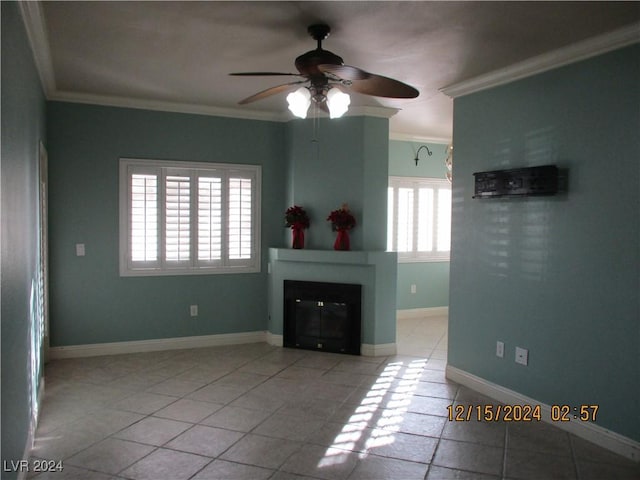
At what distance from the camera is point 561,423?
322cm

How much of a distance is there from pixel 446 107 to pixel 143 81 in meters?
2.96

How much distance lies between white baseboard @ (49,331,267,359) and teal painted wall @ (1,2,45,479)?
183cm

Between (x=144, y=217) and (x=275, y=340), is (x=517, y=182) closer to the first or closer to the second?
(x=275, y=340)

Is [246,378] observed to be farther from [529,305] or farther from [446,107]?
[446,107]

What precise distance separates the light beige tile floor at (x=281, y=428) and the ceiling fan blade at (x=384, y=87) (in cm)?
214

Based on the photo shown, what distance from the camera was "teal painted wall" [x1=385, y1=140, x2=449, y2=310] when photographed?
22.1 feet

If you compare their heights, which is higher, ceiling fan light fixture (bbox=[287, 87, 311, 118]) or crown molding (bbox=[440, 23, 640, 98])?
crown molding (bbox=[440, 23, 640, 98])

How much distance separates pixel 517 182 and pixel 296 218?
2.35m

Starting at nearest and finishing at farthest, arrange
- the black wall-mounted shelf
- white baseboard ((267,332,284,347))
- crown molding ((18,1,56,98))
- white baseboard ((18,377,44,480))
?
white baseboard ((18,377,44,480)), crown molding ((18,1,56,98)), the black wall-mounted shelf, white baseboard ((267,332,284,347))

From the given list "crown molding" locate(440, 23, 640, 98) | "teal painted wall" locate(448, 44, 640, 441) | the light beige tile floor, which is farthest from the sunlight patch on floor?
"crown molding" locate(440, 23, 640, 98)

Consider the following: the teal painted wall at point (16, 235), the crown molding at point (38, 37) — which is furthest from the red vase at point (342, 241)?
the crown molding at point (38, 37)

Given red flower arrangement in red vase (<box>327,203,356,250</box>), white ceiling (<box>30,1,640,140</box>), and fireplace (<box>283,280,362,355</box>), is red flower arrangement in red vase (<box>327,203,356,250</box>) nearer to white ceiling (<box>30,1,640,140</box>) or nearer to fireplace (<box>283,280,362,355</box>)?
fireplace (<box>283,280,362,355</box>)

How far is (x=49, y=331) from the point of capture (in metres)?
4.62

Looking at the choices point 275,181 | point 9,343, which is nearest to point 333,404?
point 9,343
